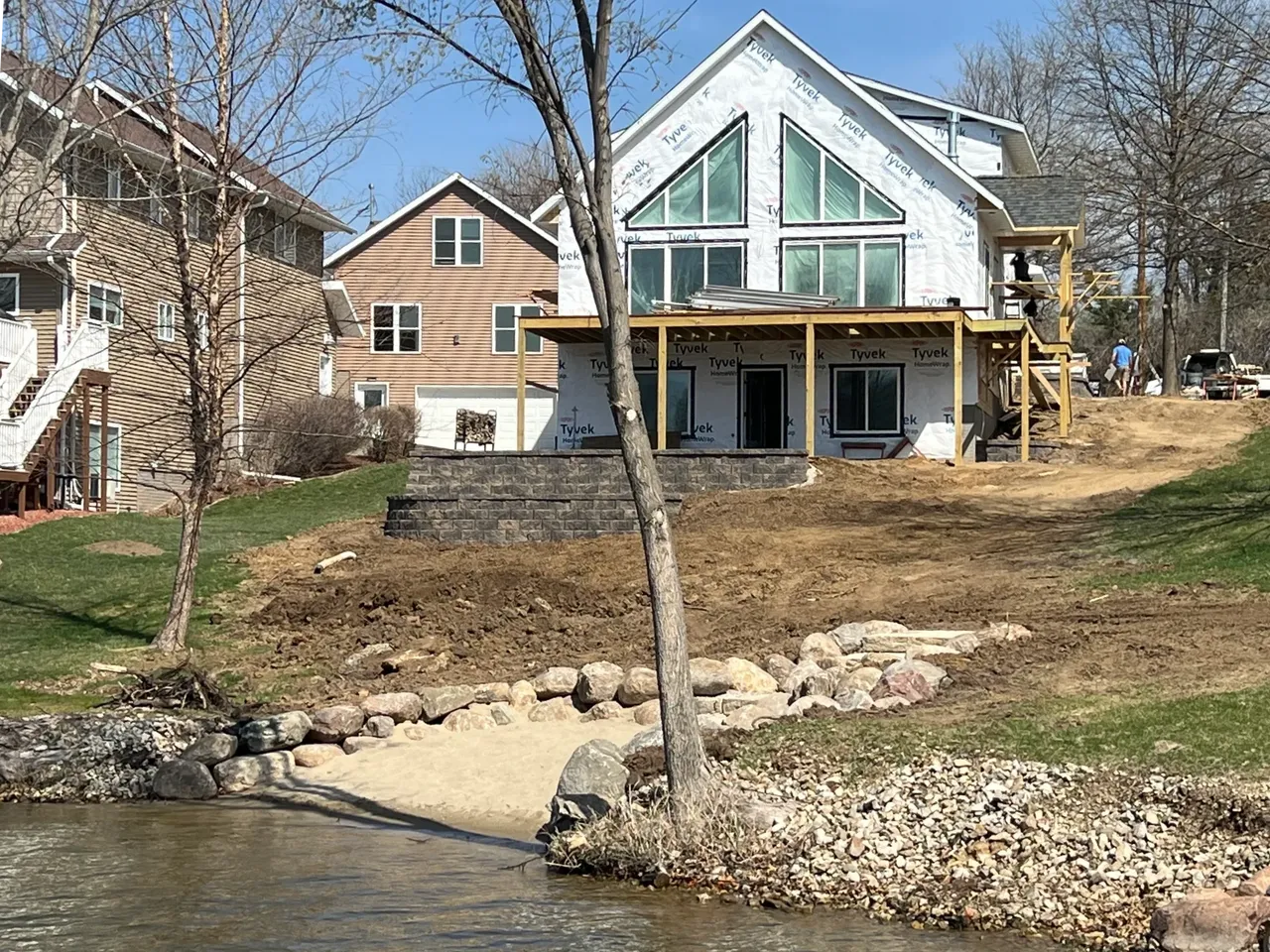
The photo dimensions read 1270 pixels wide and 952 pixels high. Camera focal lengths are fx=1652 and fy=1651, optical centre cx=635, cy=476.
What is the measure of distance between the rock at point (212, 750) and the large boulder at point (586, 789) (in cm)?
435

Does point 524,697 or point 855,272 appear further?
point 855,272

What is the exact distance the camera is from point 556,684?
52.7 feet

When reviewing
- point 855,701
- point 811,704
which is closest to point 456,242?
point 811,704

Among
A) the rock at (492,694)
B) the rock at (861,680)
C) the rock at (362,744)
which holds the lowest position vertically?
the rock at (362,744)

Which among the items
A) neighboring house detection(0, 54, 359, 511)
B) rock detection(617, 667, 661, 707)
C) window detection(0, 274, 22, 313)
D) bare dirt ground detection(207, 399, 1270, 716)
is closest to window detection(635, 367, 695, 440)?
bare dirt ground detection(207, 399, 1270, 716)

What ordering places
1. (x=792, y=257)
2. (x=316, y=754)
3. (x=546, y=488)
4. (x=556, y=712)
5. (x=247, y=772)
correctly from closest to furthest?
(x=247, y=772), (x=316, y=754), (x=556, y=712), (x=546, y=488), (x=792, y=257)

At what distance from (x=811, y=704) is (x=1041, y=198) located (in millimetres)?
24387

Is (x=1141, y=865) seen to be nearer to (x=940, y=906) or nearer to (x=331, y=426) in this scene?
(x=940, y=906)

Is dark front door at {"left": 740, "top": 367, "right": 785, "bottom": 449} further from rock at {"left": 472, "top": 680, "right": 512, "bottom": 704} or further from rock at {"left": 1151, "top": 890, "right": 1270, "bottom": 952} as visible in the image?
rock at {"left": 1151, "top": 890, "right": 1270, "bottom": 952}

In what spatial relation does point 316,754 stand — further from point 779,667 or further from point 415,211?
point 415,211

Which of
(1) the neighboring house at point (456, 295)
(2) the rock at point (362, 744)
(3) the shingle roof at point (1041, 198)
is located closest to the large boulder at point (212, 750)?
(2) the rock at point (362, 744)

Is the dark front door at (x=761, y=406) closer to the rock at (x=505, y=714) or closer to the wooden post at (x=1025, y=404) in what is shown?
the wooden post at (x=1025, y=404)

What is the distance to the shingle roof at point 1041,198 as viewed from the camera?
34.5 meters

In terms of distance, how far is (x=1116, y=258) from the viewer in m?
50.4
